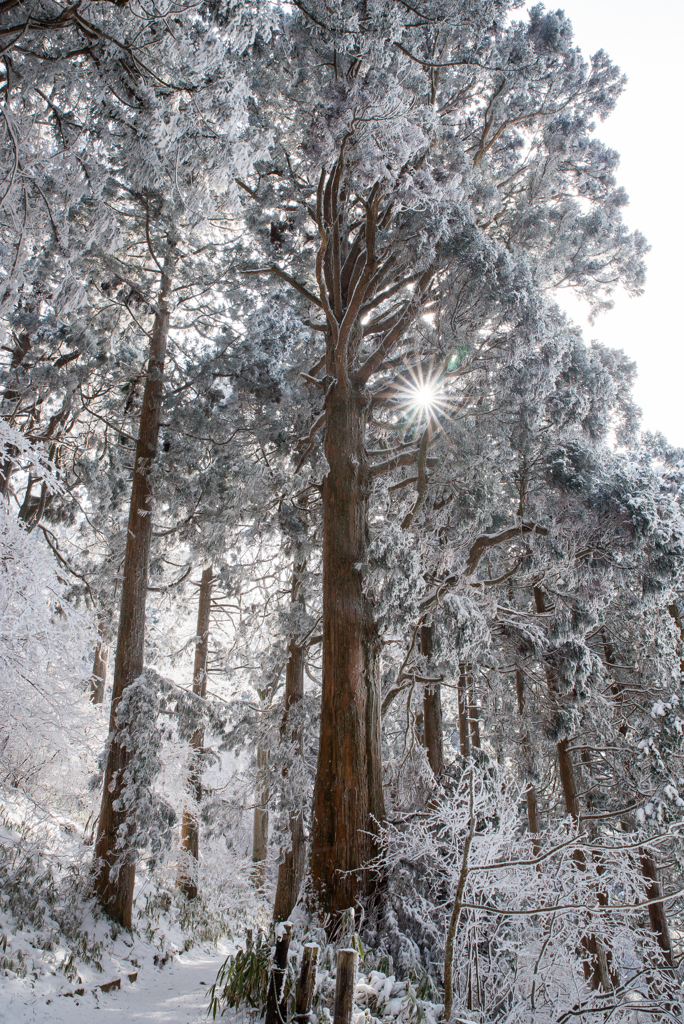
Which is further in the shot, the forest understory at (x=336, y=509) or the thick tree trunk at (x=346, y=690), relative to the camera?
the thick tree trunk at (x=346, y=690)

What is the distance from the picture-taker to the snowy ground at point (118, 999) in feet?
16.4

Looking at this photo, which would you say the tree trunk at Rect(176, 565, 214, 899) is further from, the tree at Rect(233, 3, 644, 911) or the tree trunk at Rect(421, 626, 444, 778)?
the tree at Rect(233, 3, 644, 911)

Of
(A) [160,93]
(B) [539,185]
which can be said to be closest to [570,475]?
(B) [539,185]

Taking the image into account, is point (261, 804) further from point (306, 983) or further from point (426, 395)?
point (426, 395)

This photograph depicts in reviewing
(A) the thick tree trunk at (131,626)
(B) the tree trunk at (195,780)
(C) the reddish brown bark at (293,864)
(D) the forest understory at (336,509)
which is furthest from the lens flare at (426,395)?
(B) the tree trunk at (195,780)

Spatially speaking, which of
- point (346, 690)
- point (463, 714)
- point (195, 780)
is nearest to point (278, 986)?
point (346, 690)

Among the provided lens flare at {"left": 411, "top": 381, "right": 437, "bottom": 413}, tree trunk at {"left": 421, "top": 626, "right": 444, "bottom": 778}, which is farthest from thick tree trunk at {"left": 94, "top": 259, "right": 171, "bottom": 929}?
lens flare at {"left": 411, "top": 381, "right": 437, "bottom": 413}

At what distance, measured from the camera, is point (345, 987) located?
127 inches

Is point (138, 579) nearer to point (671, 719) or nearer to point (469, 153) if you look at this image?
point (469, 153)

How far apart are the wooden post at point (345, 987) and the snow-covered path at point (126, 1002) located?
2.57 metres

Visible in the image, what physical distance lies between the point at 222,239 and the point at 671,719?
11979 mm

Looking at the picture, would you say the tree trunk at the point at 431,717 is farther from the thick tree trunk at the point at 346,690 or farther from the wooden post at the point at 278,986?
the wooden post at the point at 278,986

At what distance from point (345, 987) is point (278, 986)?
110 centimetres

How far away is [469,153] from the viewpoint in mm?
8070
